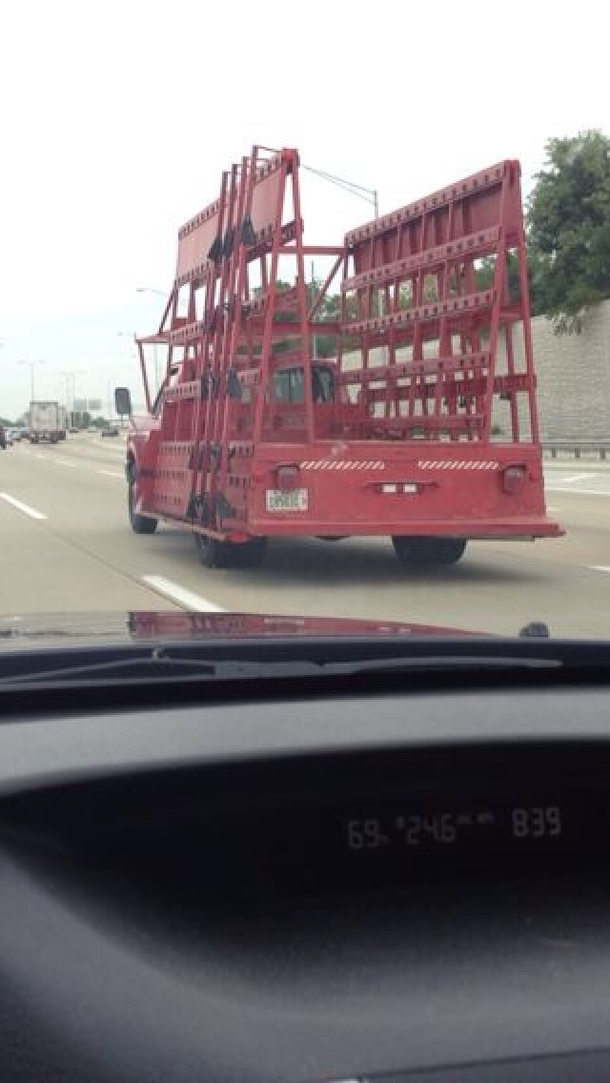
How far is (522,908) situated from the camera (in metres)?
2.29

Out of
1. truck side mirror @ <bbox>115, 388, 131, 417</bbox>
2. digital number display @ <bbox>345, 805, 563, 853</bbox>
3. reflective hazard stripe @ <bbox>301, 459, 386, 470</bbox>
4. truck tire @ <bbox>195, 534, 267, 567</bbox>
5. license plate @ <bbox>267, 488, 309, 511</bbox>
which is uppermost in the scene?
truck side mirror @ <bbox>115, 388, 131, 417</bbox>

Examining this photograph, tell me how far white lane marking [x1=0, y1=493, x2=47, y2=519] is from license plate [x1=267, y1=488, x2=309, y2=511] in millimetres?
Answer: 10403

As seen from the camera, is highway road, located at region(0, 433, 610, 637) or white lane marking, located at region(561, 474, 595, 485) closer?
highway road, located at region(0, 433, 610, 637)

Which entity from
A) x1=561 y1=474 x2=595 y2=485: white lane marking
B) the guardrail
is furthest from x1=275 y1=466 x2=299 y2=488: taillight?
the guardrail

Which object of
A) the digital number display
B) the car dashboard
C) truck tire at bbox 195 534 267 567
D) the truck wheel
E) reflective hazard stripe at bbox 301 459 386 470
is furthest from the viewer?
the truck wheel

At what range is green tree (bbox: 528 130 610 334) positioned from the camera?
67.4 m

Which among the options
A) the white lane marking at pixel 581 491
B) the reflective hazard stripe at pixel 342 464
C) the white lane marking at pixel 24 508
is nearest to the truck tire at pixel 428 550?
the reflective hazard stripe at pixel 342 464

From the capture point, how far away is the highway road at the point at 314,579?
37.7 feet

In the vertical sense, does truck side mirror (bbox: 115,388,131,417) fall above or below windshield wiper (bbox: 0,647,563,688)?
above

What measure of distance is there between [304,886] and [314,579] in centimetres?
1161

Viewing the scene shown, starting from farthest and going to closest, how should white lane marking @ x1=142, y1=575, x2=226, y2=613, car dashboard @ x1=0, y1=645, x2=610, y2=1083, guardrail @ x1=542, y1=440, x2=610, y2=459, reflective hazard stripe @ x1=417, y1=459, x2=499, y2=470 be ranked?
guardrail @ x1=542, y1=440, x2=610, y2=459 < reflective hazard stripe @ x1=417, y1=459, x2=499, y2=470 < white lane marking @ x1=142, y1=575, x2=226, y2=613 < car dashboard @ x1=0, y1=645, x2=610, y2=1083

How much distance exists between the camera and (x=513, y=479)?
12742 millimetres

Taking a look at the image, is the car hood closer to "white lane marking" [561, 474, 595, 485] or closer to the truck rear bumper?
the truck rear bumper

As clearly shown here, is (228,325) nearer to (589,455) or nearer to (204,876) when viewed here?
(204,876)
